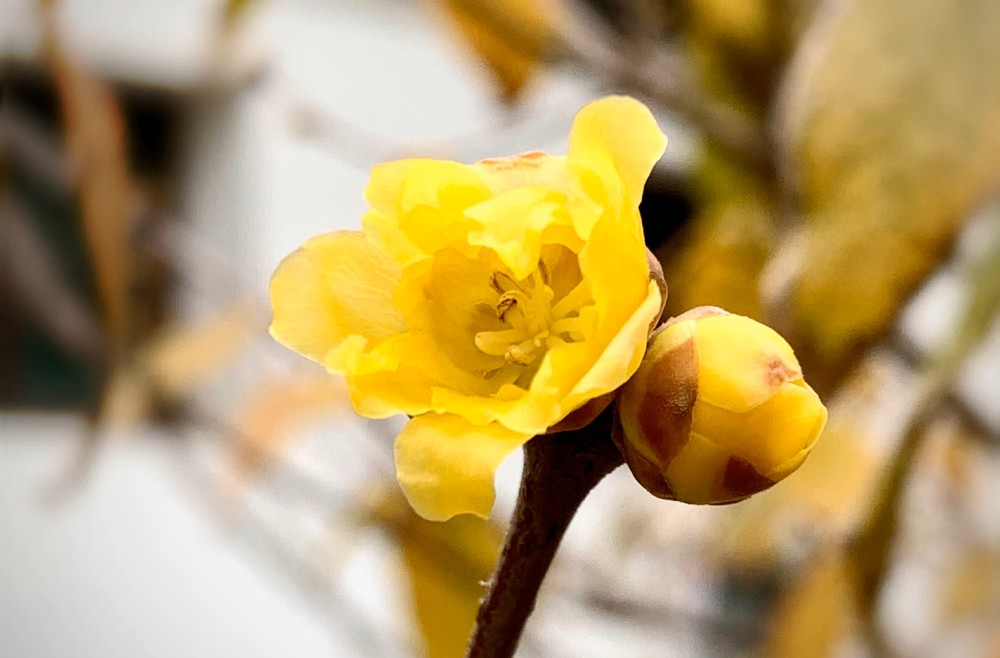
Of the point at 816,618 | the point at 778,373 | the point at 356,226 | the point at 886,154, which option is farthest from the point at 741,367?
the point at 356,226

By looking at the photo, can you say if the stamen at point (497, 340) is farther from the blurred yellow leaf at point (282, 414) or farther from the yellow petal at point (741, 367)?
the blurred yellow leaf at point (282, 414)

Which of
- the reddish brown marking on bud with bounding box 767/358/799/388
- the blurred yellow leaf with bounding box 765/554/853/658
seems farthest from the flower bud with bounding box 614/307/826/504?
the blurred yellow leaf with bounding box 765/554/853/658

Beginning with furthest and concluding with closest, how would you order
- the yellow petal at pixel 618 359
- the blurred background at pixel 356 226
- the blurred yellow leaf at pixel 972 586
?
the blurred yellow leaf at pixel 972 586 < the blurred background at pixel 356 226 < the yellow petal at pixel 618 359

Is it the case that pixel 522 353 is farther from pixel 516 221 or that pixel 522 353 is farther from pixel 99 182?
pixel 99 182

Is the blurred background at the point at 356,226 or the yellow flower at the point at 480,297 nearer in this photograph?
the yellow flower at the point at 480,297

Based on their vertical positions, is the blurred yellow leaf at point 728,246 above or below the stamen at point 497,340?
below

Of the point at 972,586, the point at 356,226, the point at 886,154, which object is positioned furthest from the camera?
the point at 356,226

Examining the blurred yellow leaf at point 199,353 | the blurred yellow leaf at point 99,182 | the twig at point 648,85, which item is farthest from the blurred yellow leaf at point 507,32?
the blurred yellow leaf at point 199,353
